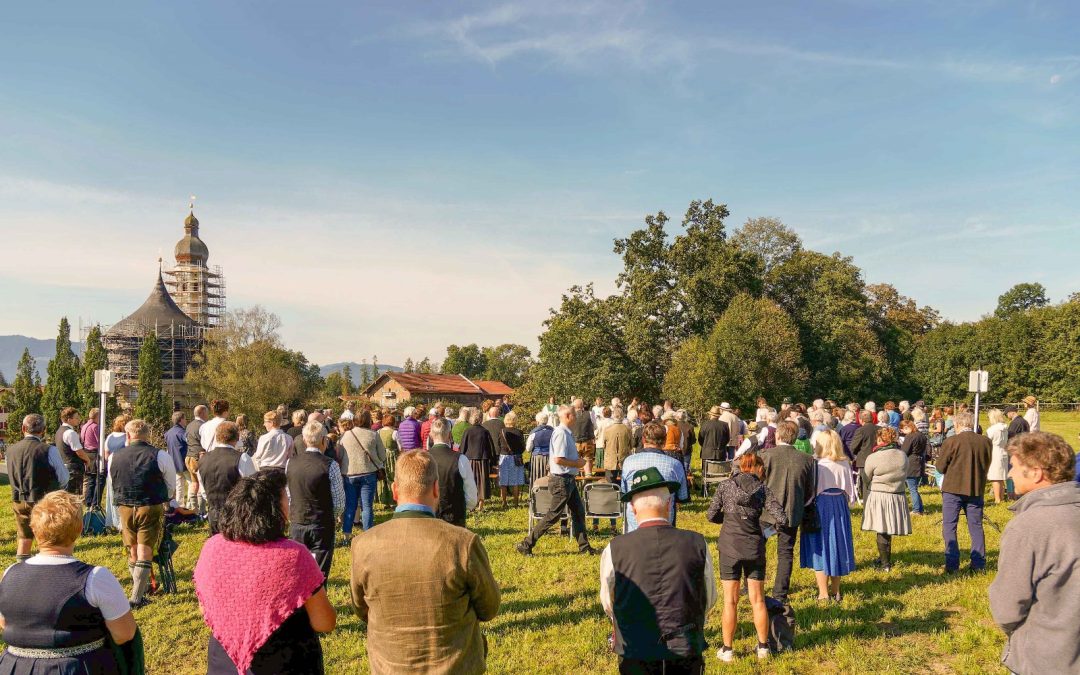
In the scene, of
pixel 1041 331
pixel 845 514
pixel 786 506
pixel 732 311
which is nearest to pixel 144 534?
pixel 786 506

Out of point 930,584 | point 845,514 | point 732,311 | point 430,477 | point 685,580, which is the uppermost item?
point 732,311

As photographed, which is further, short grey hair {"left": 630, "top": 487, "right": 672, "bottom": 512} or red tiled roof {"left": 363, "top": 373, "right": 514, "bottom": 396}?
red tiled roof {"left": 363, "top": 373, "right": 514, "bottom": 396}

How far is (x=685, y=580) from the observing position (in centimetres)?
341

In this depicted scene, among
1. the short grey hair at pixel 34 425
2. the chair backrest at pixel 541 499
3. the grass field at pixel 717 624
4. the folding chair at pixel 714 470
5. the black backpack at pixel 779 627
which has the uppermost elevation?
the short grey hair at pixel 34 425

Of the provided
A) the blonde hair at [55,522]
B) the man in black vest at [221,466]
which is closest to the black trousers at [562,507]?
the man in black vest at [221,466]

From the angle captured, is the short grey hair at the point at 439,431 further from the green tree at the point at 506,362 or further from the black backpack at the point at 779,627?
the green tree at the point at 506,362

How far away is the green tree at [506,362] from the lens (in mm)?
114750

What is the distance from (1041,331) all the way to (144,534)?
198ft

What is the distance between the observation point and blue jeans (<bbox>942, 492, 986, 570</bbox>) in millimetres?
7707

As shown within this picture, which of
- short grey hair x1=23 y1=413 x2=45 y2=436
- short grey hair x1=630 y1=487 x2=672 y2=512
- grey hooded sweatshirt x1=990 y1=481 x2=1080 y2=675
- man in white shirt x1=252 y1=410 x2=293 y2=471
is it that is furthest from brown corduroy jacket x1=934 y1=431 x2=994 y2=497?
short grey hair x1=23 y1=413 x2=45 y2=436

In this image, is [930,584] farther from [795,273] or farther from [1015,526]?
[795,273]

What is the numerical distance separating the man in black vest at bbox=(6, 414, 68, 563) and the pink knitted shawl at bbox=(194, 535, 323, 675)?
644 cm

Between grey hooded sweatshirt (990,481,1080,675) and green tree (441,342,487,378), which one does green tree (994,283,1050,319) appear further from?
grey hooded sweatshirt (990,481,1080,675)

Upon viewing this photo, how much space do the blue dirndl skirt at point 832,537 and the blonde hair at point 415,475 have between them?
487 cm
